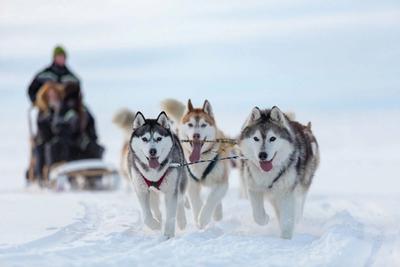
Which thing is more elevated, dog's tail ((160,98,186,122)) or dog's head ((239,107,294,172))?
dog's tail ((160,98,186,122))

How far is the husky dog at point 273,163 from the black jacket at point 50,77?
7.15 metres

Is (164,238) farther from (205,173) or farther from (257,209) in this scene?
(205,173)

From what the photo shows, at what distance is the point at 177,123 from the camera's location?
6785 millimetres

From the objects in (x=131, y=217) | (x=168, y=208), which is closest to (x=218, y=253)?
(x=168, y=208)

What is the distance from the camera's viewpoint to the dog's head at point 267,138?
5.34 meters

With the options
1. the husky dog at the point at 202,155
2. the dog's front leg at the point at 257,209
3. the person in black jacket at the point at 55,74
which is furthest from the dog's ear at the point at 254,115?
the person in black jacket at the point at 55,74

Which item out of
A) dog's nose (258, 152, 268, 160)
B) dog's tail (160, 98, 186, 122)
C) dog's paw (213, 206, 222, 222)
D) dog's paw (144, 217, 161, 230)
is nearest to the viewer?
dog's nose (258, 152, 268, 160)

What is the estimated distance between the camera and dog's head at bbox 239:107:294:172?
210 inches

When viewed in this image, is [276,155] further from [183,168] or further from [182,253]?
[182,253]

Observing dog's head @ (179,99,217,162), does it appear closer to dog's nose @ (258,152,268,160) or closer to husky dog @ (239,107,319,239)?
husky dog @ (239,107,319,239)

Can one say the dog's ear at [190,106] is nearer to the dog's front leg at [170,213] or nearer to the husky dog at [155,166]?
the husky dog at [155,166]

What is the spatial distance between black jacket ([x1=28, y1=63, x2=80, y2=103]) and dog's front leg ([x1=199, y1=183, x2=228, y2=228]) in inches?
256

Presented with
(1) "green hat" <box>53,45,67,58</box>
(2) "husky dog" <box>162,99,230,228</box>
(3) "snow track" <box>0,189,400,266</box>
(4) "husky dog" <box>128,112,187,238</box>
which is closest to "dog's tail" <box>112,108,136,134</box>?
(3) "snow track" <box>0,189,400,266</box>

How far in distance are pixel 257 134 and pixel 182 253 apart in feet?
4.15
